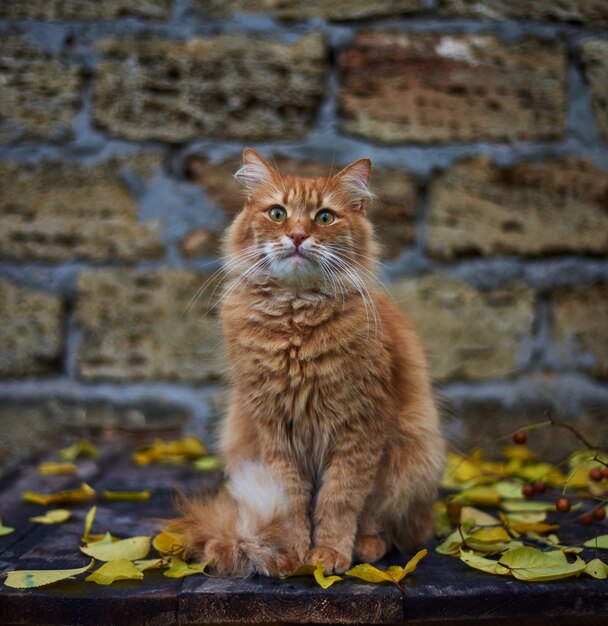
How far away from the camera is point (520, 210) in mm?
2605

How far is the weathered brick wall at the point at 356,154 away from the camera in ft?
8.47

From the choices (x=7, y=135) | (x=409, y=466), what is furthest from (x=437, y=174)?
(x=7, y=135)

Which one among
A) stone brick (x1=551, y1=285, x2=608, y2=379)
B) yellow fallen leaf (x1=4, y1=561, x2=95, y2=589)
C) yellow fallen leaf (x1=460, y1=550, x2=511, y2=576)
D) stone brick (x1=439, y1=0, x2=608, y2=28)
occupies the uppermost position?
stone brick (x1=439, y1=0, x2=608, y2=28)

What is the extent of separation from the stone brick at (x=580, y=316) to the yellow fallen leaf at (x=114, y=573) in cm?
179

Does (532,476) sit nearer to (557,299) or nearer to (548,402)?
(548,402)

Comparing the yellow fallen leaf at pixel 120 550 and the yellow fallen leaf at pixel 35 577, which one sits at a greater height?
the yellow fallen leaf at pixel 35 577

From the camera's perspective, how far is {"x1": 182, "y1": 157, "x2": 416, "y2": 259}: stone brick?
2590 millimetres

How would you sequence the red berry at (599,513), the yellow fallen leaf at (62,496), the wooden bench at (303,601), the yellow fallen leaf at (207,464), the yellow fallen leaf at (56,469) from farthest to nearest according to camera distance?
the yellow fallen leaf at (207,464), the yellow fallen leaf at (56,469), the yellow fallen leaf at (62,496), the red berry at (599,513), the wooden bench at (303,601)

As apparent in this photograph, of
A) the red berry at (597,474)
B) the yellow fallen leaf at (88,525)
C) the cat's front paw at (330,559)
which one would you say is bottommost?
the yellow fallen leaf at (88,525)

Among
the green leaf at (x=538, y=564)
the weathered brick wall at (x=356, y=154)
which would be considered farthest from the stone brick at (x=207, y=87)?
the green leaf at (x=538, y=564)

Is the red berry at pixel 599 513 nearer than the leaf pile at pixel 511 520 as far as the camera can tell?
No

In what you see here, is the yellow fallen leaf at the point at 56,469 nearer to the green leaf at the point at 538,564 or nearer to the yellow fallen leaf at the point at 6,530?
the yellow fallen leaf at the point at 6,530

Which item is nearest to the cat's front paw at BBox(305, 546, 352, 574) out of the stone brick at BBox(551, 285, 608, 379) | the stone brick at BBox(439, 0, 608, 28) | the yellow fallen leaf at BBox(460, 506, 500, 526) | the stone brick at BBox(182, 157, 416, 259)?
the yellow fallen leaf at BBox(460, 506, 500, 526)

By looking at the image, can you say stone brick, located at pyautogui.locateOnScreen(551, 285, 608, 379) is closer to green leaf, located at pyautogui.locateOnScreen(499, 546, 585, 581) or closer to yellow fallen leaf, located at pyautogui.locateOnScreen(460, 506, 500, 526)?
yellow fallen leaf, located at pyautogui.locateOnScreen(460, 506, 500, 526)
